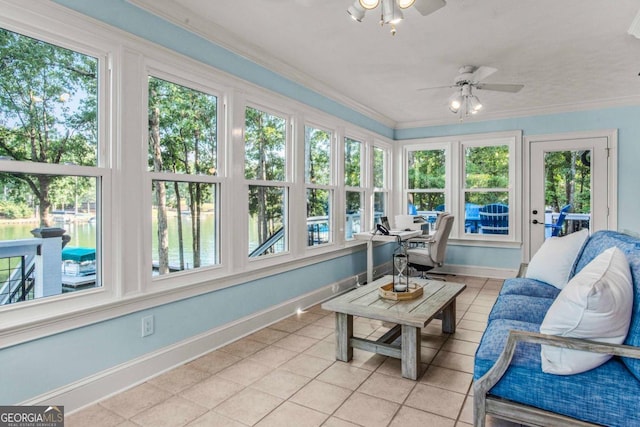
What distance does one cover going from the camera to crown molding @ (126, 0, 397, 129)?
2.53m

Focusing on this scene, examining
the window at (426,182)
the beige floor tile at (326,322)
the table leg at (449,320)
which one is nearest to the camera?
the table leg at (449,320)

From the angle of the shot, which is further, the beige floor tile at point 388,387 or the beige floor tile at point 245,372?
the beige floor tile at point 245,372

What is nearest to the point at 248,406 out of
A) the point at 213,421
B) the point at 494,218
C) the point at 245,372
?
the point at 213,421

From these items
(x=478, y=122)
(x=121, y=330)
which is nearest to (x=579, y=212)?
(x=478, y=122)

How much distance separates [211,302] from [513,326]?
215cm

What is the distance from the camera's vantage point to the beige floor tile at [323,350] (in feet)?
9.33

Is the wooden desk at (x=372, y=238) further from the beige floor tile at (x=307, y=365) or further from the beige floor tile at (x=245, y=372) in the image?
the beige floor tile at (x=245, y=372)

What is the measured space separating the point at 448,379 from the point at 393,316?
0.56 m

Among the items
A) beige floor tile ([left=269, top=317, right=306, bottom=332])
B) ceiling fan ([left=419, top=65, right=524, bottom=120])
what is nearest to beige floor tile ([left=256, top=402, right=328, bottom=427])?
beige floor tile ([left=269, top=317, right=306, bottom=332])

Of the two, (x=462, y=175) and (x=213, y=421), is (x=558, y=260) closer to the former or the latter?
(x=213, y=421)

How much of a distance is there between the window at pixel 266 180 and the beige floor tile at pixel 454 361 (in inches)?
71.0

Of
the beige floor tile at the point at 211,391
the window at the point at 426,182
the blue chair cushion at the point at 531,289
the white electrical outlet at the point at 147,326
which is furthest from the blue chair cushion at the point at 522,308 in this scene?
the window at the point at 426,182

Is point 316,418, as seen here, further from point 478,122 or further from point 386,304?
point 478,122

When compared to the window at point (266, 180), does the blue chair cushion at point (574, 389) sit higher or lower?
lower
